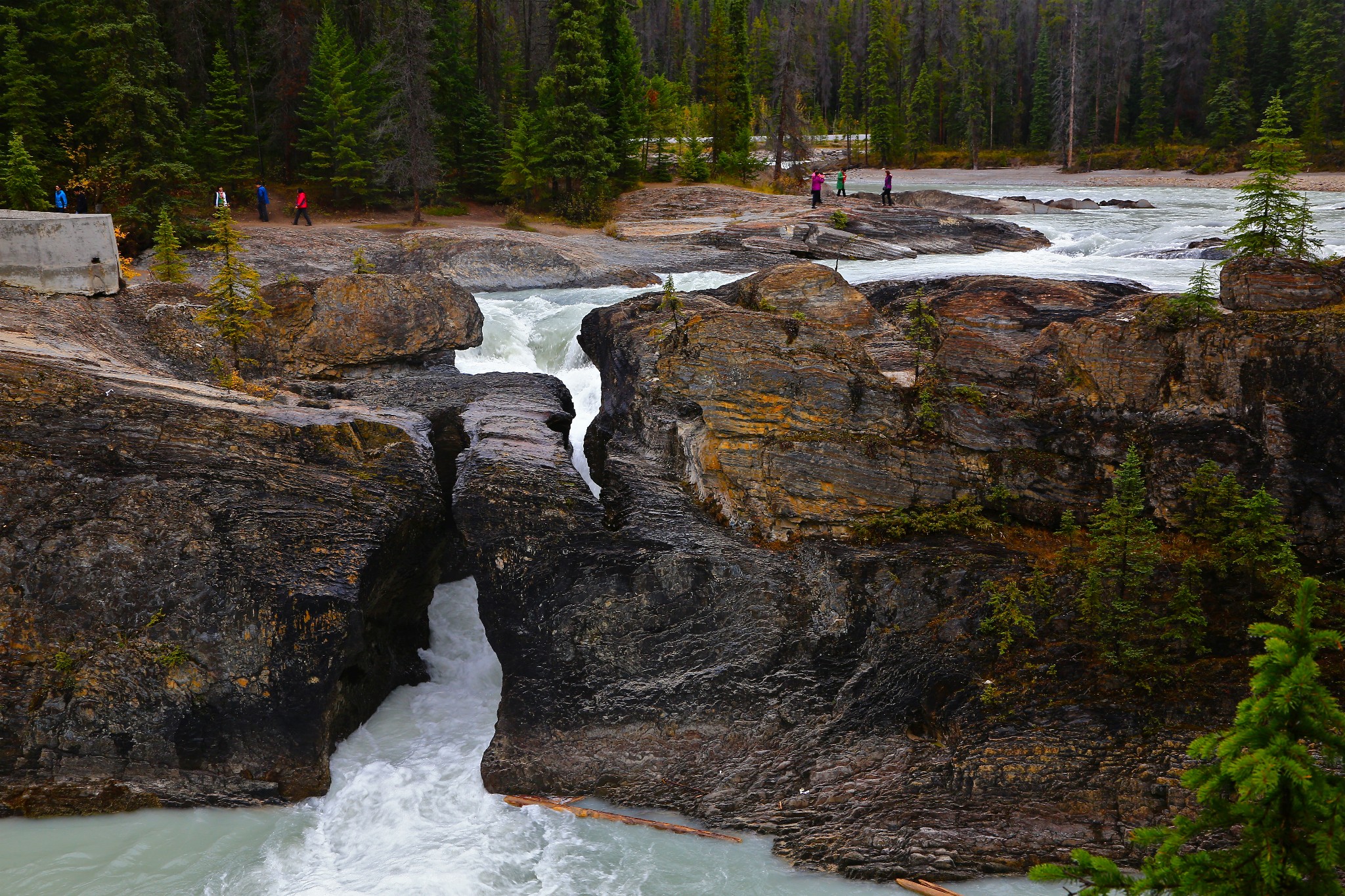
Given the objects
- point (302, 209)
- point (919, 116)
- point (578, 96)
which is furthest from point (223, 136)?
point (919, 116)

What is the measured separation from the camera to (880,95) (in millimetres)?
76625

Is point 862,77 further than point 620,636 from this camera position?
Yes

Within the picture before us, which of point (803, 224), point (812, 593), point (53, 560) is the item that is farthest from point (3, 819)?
point (803, 224)

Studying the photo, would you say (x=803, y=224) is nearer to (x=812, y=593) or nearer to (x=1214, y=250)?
(x=1214, y=250)

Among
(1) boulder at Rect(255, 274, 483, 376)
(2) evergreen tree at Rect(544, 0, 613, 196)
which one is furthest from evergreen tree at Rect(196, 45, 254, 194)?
(1) boulder at Rect(255, 274, 483, 376)

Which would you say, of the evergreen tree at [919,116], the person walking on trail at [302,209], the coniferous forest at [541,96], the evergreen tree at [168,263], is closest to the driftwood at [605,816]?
the evergreen tree at [168,263]

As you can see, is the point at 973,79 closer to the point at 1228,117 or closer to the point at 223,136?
the point at 1228,117

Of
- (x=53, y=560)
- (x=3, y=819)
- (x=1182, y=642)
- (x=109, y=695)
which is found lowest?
(x=3, y=819)

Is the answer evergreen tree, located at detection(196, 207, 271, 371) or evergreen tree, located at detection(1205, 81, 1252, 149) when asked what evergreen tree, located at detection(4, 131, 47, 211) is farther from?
evergreen tree, located at detection(1205, 81, 1252, 149)

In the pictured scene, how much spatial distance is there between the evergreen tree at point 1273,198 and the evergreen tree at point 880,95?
6699 centimetres

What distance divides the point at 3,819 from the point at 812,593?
408 inches

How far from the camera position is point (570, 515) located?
13492 mm

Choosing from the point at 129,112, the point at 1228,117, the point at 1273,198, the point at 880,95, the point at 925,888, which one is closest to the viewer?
the point at 925,888

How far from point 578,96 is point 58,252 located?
2482 centimetres
